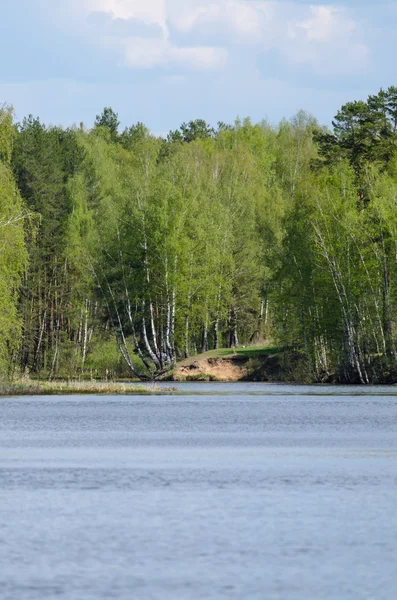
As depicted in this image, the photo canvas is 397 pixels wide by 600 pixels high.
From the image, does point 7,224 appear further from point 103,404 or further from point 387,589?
point 387,589

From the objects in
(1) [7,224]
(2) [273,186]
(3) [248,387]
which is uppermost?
(2) [273,186]

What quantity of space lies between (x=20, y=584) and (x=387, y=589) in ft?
13.8

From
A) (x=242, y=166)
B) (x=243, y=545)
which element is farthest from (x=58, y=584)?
(x=242, y=166)

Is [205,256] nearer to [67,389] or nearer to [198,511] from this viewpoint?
[67,389]

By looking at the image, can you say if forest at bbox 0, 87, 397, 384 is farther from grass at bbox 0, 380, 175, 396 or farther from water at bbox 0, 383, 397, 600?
water at bbox 0, 383, 397, 600

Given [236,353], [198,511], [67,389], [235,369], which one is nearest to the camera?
[198,511]

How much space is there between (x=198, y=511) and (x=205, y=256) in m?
56.9

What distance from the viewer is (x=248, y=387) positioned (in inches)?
2625

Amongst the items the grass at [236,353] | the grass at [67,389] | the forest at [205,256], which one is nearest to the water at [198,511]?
the grass at [67,389]

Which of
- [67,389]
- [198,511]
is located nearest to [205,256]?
[67,389]

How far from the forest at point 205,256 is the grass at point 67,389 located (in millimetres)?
1784

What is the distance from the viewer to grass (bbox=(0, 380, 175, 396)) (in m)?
55.2

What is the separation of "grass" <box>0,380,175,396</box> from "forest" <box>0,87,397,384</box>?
1784mm

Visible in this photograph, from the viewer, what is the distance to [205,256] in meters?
75.9
